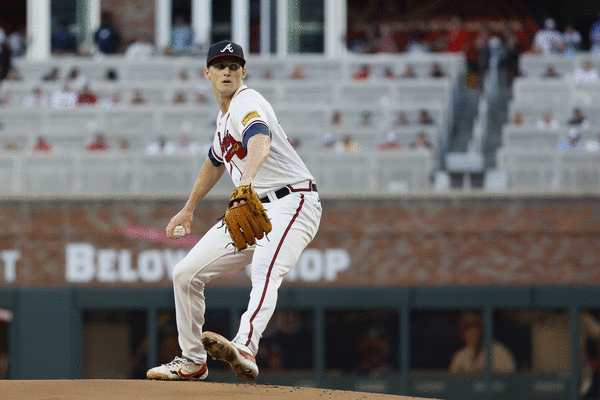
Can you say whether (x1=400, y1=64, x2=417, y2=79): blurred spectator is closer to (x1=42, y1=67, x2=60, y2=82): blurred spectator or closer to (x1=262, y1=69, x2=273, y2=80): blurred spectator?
(x1=262, y1=69, x2=273, y2=80): blurred spectator

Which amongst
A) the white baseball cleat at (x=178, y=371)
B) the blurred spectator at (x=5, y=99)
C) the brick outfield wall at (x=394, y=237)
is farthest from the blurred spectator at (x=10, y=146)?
the white baseball cleat at (x=178, y=371)

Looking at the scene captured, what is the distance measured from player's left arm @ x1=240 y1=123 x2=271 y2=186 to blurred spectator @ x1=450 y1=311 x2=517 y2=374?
32.6ft

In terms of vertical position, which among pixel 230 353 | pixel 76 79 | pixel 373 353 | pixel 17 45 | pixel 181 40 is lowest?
pixel 373 353

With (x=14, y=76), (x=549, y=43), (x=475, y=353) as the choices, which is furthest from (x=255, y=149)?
(x=549, y=43)

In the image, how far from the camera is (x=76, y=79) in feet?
57.6

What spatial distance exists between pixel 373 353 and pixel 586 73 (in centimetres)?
626

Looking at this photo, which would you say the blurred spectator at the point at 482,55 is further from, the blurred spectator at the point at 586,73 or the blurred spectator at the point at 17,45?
the blurred spectator at the point at 17,45

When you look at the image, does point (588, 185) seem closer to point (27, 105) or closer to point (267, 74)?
point (267, 74)

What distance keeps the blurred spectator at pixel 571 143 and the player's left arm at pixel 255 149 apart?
10088 millimetres

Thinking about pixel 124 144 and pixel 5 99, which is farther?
pixel 5 99

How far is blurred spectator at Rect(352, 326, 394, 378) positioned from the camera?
48.4ft

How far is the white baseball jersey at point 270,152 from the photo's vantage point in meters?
5.66

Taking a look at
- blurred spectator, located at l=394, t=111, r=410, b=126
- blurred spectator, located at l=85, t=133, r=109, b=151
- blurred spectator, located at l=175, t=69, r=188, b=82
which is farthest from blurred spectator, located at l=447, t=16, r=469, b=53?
blurred spectator, located at l=85, t=133, r=109, b=151

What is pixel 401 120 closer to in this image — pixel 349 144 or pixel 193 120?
pixel 349 144
